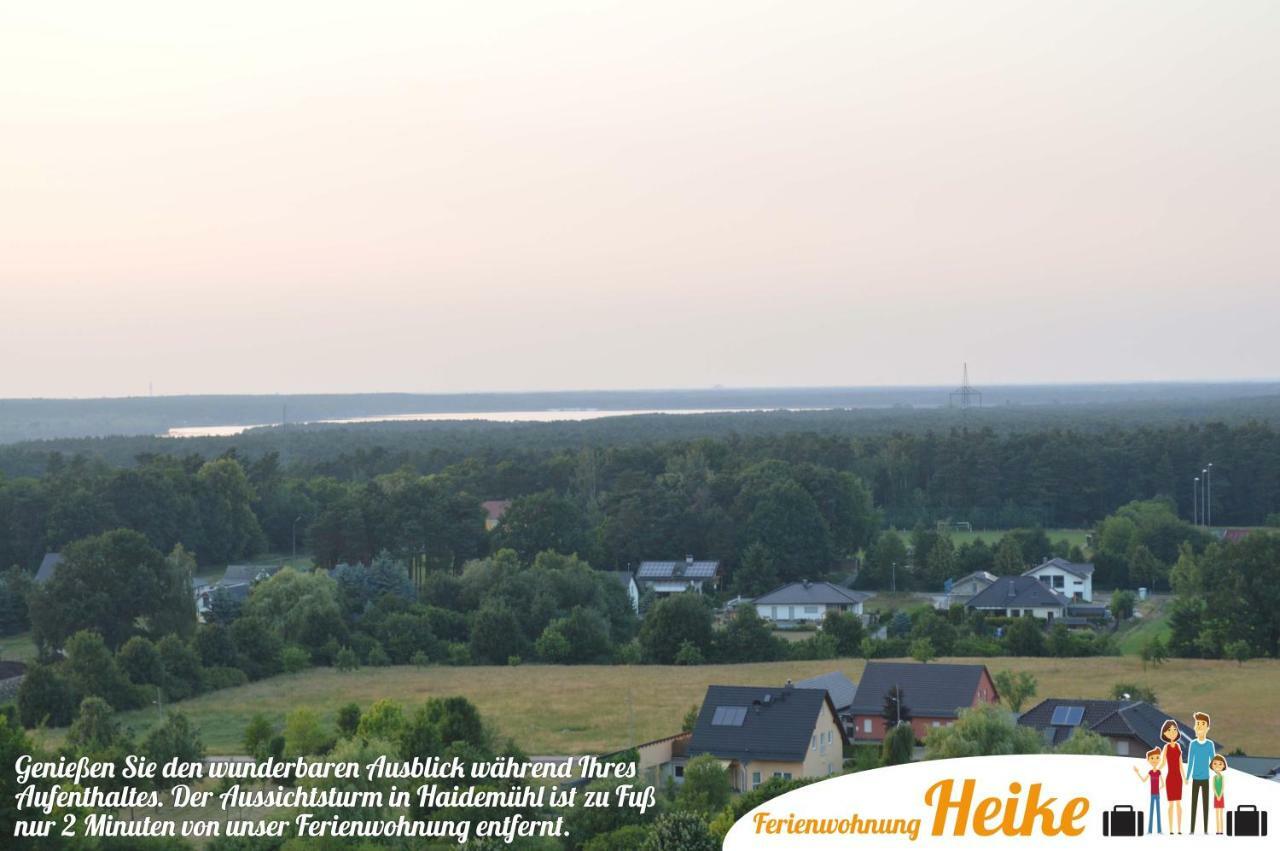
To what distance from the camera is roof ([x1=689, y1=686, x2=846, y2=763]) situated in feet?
73.9

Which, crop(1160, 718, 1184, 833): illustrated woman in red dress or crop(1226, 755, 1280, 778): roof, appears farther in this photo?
crop(1226, 755, 1280, 778): roof

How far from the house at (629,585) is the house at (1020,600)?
38.4ft

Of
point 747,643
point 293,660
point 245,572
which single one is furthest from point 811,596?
point 245,572

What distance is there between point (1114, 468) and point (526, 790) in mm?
63104

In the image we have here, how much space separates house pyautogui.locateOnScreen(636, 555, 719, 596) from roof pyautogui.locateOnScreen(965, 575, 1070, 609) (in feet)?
35.7

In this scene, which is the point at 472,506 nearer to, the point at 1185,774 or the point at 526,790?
the point at 526,790

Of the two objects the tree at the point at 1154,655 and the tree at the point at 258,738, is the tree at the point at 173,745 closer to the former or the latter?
the tree at the point at 258,738

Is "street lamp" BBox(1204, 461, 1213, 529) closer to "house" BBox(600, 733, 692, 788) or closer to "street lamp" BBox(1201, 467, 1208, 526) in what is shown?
"street lamp" BBox(1201, 467, 1208, 526)

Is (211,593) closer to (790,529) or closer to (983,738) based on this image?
(790,529)

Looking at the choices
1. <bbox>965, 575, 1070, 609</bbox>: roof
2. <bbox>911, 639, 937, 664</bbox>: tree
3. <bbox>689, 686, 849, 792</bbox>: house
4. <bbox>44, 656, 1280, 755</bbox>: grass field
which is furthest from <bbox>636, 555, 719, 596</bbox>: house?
<bbox>689, 686, 849, 792</bbox>: house

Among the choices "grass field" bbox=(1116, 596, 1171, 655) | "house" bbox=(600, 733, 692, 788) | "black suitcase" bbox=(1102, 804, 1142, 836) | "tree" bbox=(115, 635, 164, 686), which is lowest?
"grass field" bbox=(1116, 596, 1171, 655)

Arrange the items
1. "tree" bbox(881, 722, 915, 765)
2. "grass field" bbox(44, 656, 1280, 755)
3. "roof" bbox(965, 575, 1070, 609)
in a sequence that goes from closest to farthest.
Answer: "tree" bbox(881, 722, 915, 765) < "grass field" bbox(44, 656, 1280, 755) < "roof" bbox(965, 575, 1070, 609)

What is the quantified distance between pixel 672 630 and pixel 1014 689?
13383 millimetres

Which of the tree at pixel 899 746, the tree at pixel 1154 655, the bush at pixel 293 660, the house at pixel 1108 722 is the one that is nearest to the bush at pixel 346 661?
the bush at pixel 293 660
